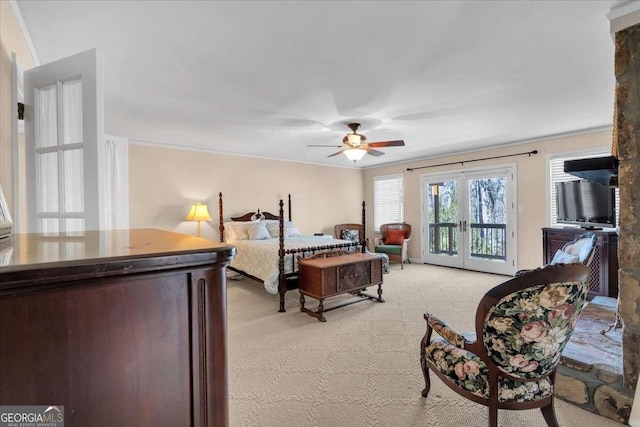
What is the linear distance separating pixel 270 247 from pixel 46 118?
2.88m

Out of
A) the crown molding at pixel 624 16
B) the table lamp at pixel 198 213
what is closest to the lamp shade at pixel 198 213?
the table lamp at pixel 198 213

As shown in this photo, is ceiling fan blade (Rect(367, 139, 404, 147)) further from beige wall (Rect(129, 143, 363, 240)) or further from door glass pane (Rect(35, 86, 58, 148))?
door glass pane (Rect(35, 86, 58, 148))

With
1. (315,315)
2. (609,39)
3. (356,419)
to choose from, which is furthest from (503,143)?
(356,419)

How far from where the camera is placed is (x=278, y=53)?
2242 mm

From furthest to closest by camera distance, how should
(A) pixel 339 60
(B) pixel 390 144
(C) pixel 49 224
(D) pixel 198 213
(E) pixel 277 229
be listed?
(E) pixel 277 229
(D) pixel 198 213
(B) pixel 390 144
(A) pixel 339 60
(C) pixel 49 224

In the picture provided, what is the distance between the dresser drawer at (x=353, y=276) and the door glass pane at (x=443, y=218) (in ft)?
10.0

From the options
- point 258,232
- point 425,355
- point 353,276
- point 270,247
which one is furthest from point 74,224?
point 258,232

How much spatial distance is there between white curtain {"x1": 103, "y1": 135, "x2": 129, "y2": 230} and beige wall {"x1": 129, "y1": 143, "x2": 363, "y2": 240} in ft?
0.35

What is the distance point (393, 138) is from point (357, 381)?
365 cm

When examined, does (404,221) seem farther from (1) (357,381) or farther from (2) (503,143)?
(1) (357,381)

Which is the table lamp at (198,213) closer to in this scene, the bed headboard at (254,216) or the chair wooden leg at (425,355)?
the bed headboard at (254,216)

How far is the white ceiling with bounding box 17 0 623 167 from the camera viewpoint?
1.81 meters

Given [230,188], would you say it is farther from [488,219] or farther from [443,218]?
[488,219]

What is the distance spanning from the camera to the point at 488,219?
5.74m
